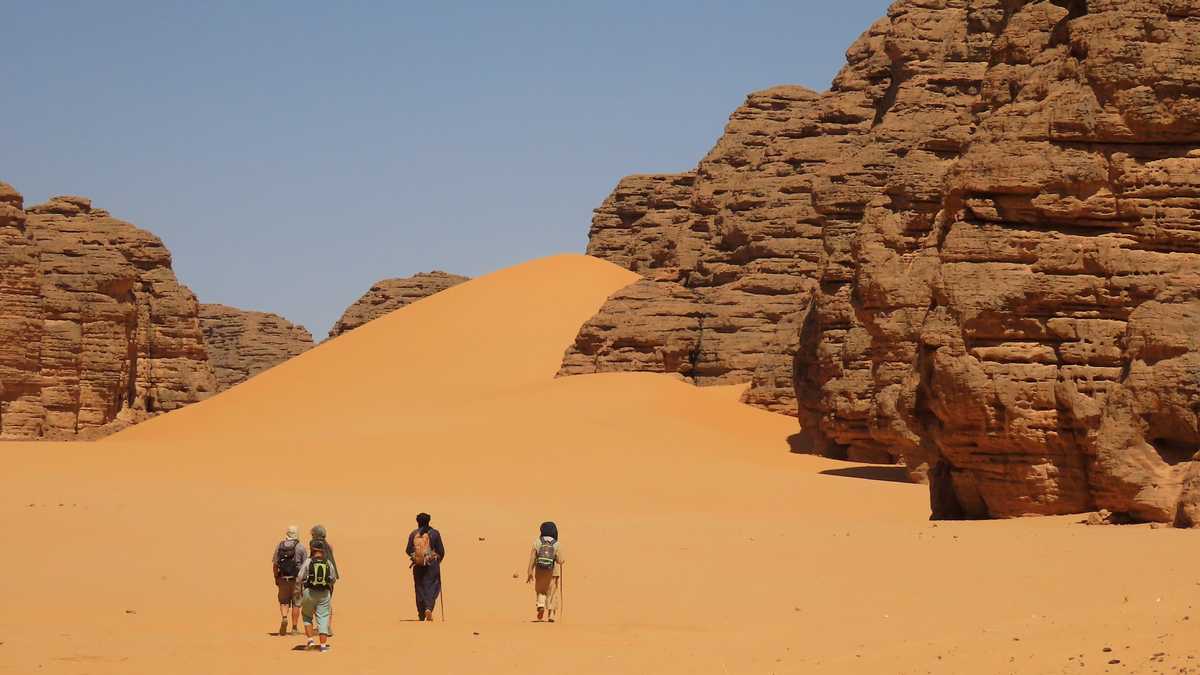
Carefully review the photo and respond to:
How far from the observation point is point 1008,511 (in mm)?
16422

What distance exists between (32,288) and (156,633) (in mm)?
27556

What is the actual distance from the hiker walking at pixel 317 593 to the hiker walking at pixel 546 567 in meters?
1.84

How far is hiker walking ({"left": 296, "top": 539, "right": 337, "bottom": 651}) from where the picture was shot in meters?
12.3

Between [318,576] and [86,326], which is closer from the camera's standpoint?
[318,576]

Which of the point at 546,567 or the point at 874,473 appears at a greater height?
the point at 874,473

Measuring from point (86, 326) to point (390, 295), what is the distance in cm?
3333

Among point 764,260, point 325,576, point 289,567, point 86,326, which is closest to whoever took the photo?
point 325,576

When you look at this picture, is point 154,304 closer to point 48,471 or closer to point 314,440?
point 314,440

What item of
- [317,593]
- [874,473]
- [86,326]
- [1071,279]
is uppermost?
[86,326]

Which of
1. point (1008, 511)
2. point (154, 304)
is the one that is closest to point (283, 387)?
point (154, 304)

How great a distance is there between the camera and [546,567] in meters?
13.6

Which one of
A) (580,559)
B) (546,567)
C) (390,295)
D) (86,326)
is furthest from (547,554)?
(390,295)

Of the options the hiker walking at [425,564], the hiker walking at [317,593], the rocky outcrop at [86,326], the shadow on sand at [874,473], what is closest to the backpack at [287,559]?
the hiker walking at [317,593]

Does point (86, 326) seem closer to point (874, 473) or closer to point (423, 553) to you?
point (874, 473)
